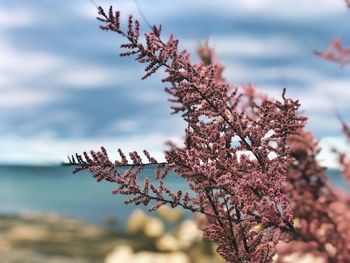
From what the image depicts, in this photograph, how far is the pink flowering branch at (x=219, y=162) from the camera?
2012 millimetres

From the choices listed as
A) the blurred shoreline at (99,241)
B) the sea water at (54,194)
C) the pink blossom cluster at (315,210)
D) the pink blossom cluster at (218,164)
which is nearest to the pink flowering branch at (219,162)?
the pink blossom cluster at (218,164)

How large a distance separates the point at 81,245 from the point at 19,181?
31201mm

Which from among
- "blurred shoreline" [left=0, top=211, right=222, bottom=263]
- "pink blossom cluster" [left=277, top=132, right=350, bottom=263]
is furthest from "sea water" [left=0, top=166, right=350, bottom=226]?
"pink blossom cluster" [left=277, top=132, right=350, bottom=263]

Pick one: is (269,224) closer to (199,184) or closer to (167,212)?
(199,184)

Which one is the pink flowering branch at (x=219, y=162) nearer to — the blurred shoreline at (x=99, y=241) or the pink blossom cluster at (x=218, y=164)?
the pink blossom cluster at (x=218, y=164)

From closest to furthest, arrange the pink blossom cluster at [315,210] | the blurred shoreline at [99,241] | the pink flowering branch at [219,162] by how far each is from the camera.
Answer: the pink flowering branch at [219,162]
the pink blossom cluster at [315,210]
the blurred shoreline at [99,241]

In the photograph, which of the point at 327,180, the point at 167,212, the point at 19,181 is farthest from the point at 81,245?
the point at 19,181

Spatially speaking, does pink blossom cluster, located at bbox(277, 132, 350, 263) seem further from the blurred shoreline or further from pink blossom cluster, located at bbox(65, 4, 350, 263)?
the blurred shoreline

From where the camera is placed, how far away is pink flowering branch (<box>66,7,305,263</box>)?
201 cm

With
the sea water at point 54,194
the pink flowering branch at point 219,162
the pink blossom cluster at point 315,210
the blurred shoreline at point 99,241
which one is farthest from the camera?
the sea water at point 54,194

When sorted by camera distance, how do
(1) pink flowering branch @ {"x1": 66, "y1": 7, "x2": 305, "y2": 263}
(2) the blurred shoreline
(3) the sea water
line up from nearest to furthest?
(1) pink flowering branch @ {"x1": 66, "y1": 7, "x2": 305, "y2": 263}, (2) the blurred shoreline, (3) the sea water

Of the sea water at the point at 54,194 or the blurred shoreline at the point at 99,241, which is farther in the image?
the sea water at the point at 54,194

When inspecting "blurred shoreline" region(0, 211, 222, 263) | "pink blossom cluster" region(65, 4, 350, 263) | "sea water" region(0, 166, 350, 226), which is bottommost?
"pink blossom cluster" region(65, 4, 350, 263)

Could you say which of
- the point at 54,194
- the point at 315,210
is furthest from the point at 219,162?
the point at 54,194
